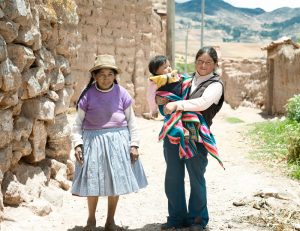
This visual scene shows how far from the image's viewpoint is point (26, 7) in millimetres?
4105

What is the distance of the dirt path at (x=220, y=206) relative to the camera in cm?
407

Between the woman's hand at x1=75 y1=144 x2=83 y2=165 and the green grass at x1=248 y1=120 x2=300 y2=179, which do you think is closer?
the woman's hand at x1=75 y1=144 x2=83 y2=165

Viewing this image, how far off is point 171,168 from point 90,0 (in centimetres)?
758

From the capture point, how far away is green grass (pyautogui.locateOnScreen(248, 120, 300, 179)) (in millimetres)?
6539

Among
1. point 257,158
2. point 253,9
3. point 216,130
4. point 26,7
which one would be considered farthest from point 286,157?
point 253,9

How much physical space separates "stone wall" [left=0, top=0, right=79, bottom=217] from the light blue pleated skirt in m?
0.67

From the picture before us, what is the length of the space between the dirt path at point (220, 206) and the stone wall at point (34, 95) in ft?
0.84

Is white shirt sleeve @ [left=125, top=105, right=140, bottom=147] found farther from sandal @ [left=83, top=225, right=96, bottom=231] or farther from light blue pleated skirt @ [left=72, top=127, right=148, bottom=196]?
sandal @ [left=83, top=225, right=96, bottom=231]

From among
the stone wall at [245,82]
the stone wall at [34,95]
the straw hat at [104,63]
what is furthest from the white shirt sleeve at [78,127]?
the stone wall at [245,82]

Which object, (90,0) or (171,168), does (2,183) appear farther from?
(90,0)

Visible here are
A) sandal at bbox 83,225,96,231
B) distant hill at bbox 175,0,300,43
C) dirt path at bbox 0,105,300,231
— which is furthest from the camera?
distant hill at bbox 175,0,300,43

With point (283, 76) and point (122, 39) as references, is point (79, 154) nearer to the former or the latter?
point (122, 39)

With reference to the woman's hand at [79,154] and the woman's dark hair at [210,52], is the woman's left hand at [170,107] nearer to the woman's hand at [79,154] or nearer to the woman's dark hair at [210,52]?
the woman's dark hair at [210,52]

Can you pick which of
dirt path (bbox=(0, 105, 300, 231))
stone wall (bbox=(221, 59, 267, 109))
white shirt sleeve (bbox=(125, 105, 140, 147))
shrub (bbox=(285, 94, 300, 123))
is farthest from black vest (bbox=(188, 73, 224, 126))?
stone wall (bbox=(221, 59, 267, 109))
